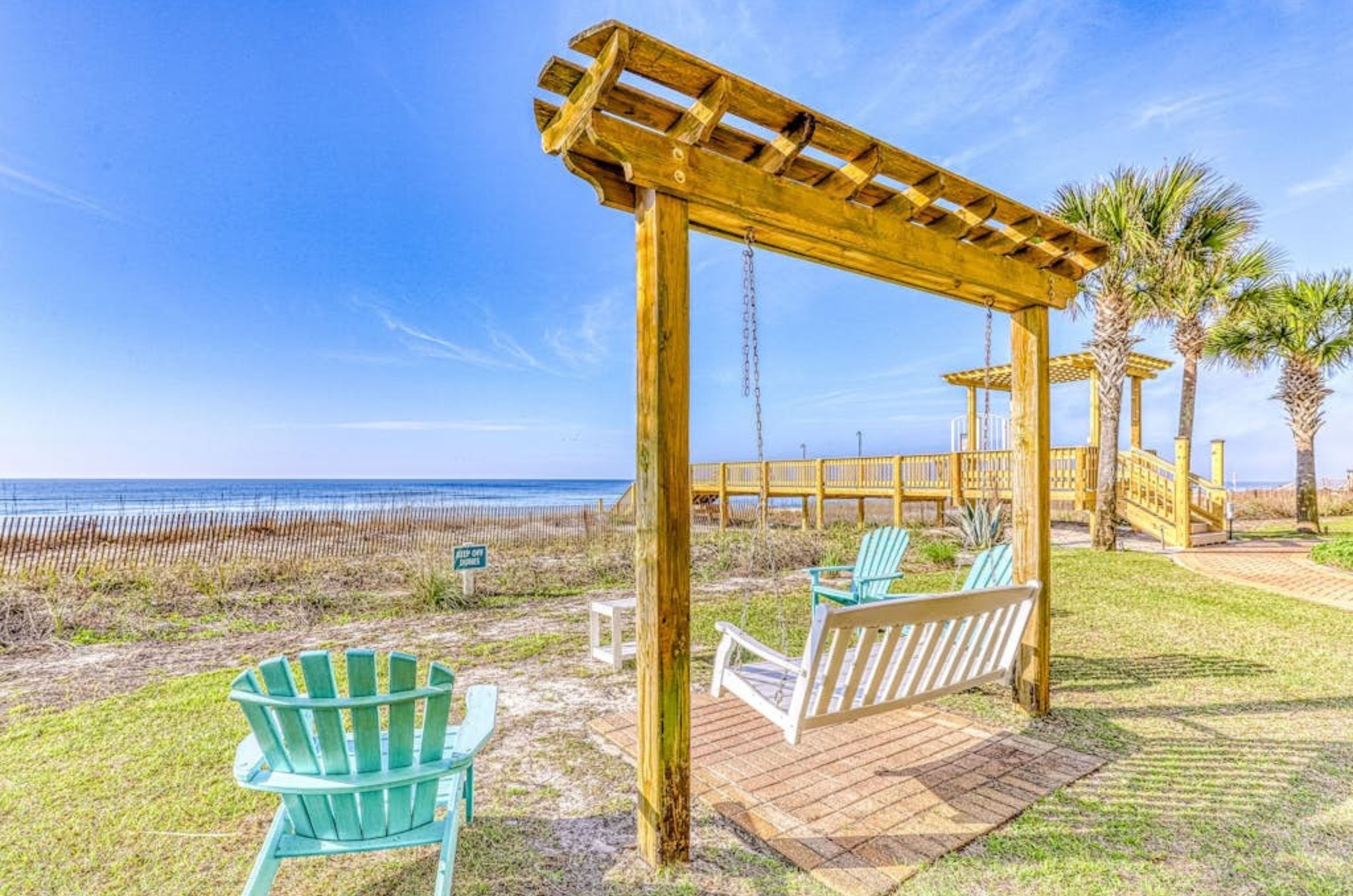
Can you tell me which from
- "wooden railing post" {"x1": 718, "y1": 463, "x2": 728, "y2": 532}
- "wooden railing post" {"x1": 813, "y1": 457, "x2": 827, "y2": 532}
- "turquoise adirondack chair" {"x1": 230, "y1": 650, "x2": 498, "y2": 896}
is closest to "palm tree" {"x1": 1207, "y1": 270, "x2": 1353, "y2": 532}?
"wooden railing post" {"x1": 813, "y1": 457, "x2": 827, "y2": 532}

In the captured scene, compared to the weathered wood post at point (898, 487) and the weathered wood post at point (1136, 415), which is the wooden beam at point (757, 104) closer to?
the weathered wood post at point (898, 487)

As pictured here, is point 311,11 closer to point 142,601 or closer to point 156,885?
point 142,601

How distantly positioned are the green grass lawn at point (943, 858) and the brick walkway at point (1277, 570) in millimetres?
3188

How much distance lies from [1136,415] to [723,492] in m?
10.2

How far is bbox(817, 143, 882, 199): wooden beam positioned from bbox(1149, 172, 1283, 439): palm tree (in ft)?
33.6

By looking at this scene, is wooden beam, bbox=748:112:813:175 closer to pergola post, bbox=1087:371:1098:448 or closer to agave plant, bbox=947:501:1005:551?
agave plant, bbox=947:501:1005:551

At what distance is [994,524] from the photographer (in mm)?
9445

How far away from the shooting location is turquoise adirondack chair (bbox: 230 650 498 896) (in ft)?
5.06

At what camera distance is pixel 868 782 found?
2.65 m

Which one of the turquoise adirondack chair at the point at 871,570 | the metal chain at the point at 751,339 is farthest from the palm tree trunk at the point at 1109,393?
the metal chain at the point at 751,339

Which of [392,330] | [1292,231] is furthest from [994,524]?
[392,330]

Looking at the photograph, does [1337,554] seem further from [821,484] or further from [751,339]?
[751,339]

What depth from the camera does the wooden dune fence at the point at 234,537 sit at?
8.62 metres

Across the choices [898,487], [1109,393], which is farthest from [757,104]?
[898,487]
